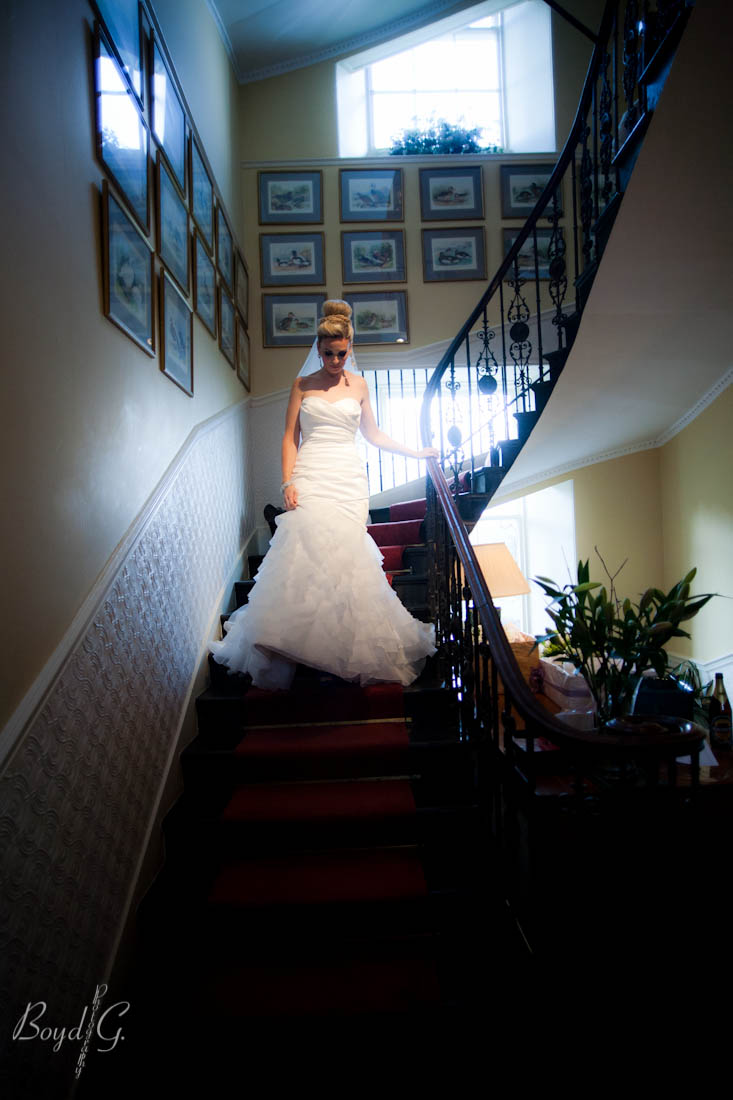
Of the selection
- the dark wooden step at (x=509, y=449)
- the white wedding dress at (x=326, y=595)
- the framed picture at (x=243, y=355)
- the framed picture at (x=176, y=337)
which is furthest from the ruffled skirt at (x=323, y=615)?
the framed picture at (x=243, y=355)

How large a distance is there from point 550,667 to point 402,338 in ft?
10.9

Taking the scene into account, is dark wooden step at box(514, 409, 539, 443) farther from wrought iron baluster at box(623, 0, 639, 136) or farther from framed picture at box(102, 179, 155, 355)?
framed picture at box(102, 179, 155, 355)

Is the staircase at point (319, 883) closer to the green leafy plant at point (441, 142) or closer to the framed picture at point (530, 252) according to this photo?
the framed picture at point (530, 252)

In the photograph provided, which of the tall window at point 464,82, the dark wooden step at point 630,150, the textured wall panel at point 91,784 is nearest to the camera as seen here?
the textured wall panel at point 91,784

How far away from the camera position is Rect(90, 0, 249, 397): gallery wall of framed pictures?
2.40m

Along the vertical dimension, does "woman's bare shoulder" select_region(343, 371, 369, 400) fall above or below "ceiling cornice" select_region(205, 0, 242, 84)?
below

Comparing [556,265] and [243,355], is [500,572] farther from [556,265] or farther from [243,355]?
[243,355]

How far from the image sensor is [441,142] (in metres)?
6.21

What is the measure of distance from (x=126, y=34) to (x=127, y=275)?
104cm

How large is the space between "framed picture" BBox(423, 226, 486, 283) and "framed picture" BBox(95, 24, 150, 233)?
357 cm

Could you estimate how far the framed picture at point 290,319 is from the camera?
19.2ft

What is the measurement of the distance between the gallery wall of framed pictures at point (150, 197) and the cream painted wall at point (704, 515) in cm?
414

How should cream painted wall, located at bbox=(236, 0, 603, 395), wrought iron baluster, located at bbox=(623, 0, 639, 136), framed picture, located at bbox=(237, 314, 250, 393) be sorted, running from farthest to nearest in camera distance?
1. cream painted wall, located at bbox=(236, 0, 603, 395)
2. framed picture, located at bbox=(237, 314, 250, 393)
3. wrought iron baluster, located at bbox=(623, 0, 639, 136)

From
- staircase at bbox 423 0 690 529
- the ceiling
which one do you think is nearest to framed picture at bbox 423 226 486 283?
staircase at bbox 423 0 690 529
